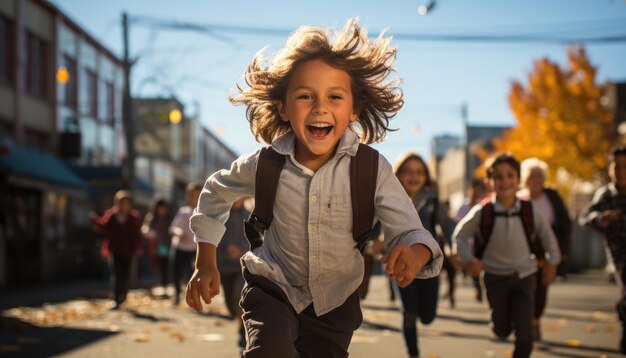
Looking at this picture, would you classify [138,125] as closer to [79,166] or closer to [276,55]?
[79,166]

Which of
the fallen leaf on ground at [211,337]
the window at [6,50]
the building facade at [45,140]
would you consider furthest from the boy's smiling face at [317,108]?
the window at [6,50]

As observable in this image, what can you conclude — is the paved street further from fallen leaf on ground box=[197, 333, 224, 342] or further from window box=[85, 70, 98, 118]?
window box=[85, 70, 98, 118]

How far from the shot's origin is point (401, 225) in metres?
4.06

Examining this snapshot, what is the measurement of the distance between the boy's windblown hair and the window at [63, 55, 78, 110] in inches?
1022

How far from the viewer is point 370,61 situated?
454cm

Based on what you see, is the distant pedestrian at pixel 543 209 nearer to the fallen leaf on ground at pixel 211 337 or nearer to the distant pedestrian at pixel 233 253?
the distant pedestrian at pixel 233 253

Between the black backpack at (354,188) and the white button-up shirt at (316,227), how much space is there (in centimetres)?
3

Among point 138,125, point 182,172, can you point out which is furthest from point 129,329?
point 182,172

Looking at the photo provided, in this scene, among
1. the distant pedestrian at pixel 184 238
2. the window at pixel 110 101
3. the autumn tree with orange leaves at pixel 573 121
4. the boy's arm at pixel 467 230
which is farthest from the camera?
the autumn tree with orange leaves at pixel 573 121

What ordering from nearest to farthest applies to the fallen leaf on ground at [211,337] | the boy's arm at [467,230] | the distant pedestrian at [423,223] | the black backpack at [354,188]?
the black backpack at [354,188] → the boy's arm at [467,230] → the distant pedestrian at [423,223] → the fallen leaf on ground at [211,337]

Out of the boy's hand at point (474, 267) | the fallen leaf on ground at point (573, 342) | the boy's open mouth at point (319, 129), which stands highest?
the boy's open mouth at point (319, 129)

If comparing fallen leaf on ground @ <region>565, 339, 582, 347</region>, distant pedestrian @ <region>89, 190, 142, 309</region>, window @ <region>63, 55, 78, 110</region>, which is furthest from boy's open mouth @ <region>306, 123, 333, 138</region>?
window @ <region>63, 55, 78, 110</region>

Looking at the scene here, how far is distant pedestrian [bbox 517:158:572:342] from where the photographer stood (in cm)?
949

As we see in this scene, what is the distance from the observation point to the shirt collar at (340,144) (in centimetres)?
428
